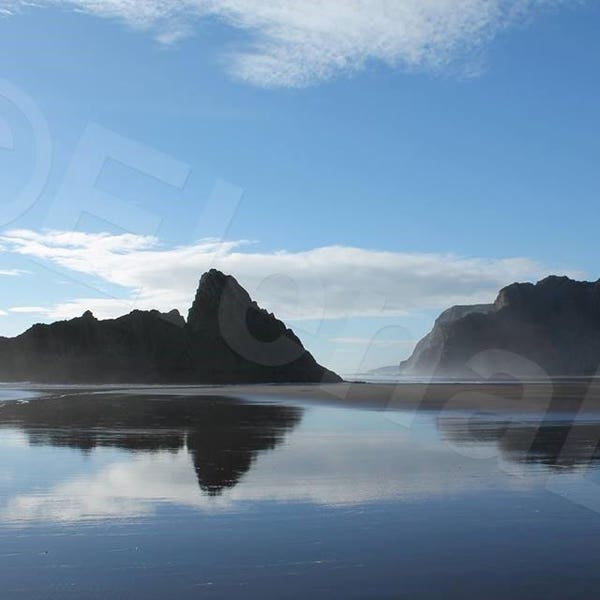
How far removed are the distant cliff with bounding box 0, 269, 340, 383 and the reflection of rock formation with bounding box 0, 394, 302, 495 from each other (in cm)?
9826

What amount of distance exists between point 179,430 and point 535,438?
44.9 feet

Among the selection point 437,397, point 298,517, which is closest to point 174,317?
point 437,397

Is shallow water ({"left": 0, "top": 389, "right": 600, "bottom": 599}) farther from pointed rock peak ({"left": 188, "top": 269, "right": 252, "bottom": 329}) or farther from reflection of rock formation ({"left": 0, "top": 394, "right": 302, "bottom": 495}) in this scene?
pointed rock peak ({"left": 188, "top": 269, "right": 252, "bottom": 329})

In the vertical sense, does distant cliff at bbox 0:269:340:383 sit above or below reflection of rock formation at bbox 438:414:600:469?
below

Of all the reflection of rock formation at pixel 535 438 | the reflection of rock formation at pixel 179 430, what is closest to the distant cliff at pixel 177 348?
the reflection of rock formation at pixel 179 430

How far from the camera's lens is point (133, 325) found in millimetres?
154375

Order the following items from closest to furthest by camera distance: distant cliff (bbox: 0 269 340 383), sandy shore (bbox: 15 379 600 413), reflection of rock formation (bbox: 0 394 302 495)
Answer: reflection of rock formation (bbox: 0 394 302 495), sandy shore (bbox: 15 379 600 413), distant cliff (bbox: 0 269 340 383)

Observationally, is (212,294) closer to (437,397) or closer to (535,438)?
(437,397)

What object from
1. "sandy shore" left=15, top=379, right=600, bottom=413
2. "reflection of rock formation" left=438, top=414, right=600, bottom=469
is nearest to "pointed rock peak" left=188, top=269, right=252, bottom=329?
"sandy shore" left=15, top=379, right=600, bottom=413

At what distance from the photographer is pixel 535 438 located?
26.2 metres

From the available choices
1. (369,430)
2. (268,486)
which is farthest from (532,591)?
(369,430)

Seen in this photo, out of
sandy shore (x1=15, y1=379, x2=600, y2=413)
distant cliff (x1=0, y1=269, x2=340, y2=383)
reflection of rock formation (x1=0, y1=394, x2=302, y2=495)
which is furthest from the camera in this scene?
distant cliff (x1=0, y1=269, x2=340, y2=383)

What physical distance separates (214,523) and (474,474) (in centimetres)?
791

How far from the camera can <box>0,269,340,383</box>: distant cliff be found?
14350 centimetres
